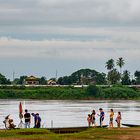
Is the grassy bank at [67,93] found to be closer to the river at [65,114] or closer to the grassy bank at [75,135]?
the river at [65,114]

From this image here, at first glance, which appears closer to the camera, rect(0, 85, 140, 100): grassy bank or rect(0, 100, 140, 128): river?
rect(0, 100, 140, 128): river

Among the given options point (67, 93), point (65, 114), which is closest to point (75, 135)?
point (65, 114)

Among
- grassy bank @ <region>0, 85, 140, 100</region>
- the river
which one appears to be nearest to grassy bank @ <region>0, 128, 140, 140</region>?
the river

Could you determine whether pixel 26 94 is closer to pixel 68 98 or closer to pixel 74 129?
pixel 68 98

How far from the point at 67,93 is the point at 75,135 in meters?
132

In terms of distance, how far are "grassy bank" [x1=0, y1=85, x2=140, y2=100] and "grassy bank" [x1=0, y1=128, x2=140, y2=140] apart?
127 meters

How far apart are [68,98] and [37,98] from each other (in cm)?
936

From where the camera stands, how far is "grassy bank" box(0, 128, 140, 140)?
4453 cm

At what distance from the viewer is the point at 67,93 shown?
178m

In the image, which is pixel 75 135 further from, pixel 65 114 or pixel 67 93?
pixel 67 93

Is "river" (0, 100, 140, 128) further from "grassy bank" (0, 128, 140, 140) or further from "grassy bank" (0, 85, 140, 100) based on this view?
"grassy bank" (0, 85, 140, 100)

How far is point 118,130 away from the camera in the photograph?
49.1 meters

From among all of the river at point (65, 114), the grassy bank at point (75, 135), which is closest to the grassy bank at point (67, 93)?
the river at point (65, 114)

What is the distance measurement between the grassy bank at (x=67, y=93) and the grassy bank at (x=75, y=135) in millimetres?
127013
